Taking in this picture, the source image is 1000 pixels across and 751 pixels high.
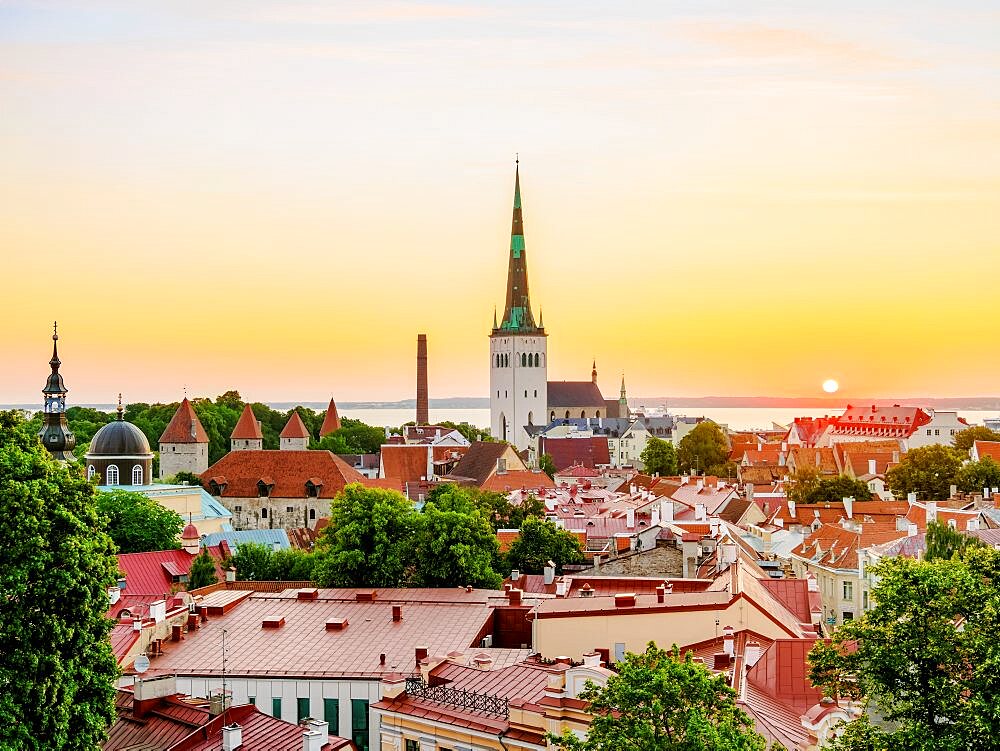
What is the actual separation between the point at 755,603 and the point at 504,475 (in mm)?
62359

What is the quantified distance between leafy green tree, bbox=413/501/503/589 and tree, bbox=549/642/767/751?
82.2 ft

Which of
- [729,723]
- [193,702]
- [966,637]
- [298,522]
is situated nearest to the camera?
[729,723]

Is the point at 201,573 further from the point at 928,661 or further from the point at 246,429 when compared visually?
the point at 246,429

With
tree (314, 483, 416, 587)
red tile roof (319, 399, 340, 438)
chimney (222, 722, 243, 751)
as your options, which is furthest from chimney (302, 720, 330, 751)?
red tile roof (319, 399, 340, 438)

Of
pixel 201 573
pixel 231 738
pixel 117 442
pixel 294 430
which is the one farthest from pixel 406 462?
pixel 231 738

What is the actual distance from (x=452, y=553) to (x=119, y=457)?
36.6 meters

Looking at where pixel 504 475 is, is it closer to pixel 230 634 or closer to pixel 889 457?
pixel 889 457

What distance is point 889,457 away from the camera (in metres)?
107

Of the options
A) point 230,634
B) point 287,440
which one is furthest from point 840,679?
point 287,440

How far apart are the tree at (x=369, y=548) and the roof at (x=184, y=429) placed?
60.9m

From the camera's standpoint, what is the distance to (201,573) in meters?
47.5

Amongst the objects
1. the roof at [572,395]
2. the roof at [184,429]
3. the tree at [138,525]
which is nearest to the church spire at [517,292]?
the roof at [572,395]

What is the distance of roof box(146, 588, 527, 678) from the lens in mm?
27844

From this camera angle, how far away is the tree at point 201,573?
47.4m
